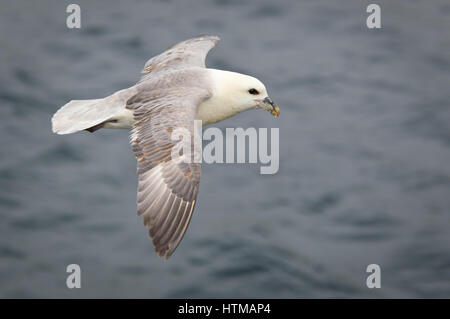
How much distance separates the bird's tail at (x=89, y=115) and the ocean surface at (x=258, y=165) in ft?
16.1

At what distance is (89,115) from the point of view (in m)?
8.38

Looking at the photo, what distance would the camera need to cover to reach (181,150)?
744 cm

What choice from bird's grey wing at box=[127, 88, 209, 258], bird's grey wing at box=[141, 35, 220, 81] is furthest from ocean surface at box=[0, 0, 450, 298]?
bird's grey wing at box=[127, 88, 209, 258]

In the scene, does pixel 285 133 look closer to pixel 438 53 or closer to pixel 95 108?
pixel 438 53

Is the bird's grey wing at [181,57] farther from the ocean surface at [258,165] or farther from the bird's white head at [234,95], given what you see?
the ocean surface at [258,165]

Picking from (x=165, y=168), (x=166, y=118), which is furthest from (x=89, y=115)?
(x=165, y=168)

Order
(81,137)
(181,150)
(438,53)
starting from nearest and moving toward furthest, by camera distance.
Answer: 1. (181,150)
2. (81,137)
3. (438,53)

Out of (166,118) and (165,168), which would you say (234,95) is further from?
(165,168)

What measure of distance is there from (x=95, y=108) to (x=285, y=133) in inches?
310

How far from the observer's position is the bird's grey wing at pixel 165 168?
701 centimetres

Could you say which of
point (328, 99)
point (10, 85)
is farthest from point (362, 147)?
point (10, 85)

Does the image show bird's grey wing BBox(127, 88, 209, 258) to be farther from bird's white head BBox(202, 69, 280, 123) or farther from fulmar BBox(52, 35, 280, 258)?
bird's white head BBox(202, 69, 280, 123)

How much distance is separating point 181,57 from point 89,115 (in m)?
1.74

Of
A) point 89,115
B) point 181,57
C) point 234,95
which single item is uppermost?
point 181,57
